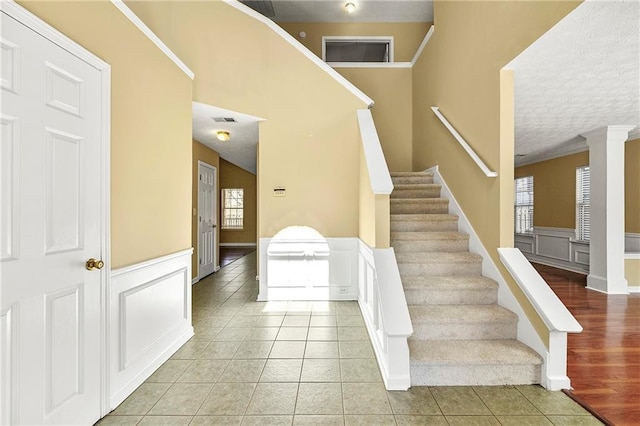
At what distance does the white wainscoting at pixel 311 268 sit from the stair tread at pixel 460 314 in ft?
4.99

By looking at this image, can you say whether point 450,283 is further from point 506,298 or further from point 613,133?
point 613,133

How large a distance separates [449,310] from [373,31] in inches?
221

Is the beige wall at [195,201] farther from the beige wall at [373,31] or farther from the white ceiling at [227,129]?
the beige wall at [373,31]

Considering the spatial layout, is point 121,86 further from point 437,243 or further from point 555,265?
point 555,265

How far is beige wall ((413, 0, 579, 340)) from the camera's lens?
234cm

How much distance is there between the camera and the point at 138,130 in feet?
7.34

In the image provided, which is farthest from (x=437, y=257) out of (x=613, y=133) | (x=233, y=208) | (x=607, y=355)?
(x=233, y=208)

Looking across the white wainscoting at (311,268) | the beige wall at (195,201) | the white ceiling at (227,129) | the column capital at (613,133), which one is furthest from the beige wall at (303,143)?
the column capital at (613,133)

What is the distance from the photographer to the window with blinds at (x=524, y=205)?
7.27 m

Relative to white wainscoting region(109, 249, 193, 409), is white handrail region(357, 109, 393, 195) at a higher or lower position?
higher

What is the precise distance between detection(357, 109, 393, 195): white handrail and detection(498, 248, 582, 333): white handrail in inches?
44.8

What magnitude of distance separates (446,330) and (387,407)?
0.84 meters

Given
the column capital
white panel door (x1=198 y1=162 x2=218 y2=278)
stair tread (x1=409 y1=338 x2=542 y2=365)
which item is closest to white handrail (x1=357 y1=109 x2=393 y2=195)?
stair tread (x1=409 y1=338 x2=542 y2=365)

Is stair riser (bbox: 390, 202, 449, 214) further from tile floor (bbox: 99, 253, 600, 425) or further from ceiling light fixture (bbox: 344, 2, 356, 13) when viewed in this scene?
ceiling light fixture (bbox: 344, 2, 356, 13)
